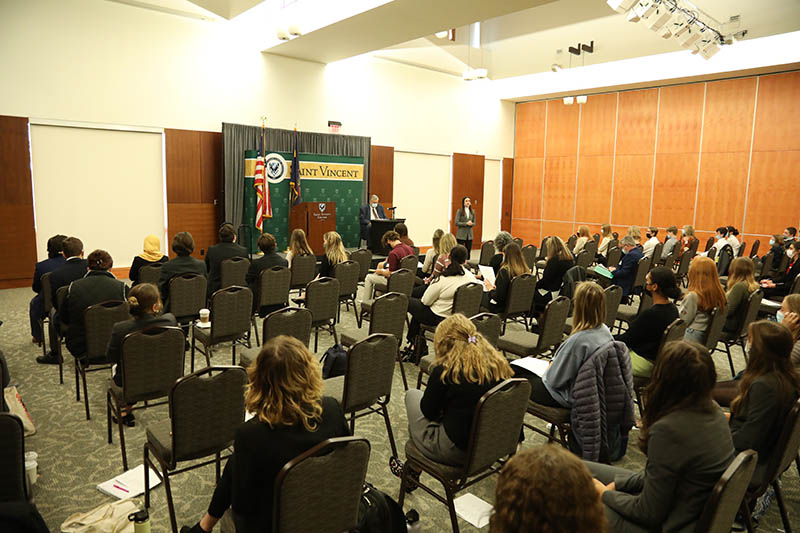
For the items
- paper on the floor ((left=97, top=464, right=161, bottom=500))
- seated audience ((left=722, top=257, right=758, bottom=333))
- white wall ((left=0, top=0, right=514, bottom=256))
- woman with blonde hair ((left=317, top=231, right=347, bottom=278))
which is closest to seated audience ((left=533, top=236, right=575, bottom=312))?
seated audience ((left=722, top=257, right=758, bottom=333))

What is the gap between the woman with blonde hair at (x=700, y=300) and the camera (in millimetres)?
4586

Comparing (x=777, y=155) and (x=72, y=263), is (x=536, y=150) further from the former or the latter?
(x=72, y=263)

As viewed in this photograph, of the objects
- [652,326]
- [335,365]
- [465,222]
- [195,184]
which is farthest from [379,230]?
[652,326]

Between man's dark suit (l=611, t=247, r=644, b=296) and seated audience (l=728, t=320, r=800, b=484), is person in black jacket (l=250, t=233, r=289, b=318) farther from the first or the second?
seated audience (l=728, t=320, r=800, b=484)

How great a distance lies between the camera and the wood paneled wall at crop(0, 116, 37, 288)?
29.1 ft

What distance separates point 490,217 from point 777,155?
7.65m

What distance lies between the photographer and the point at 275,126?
11953mm

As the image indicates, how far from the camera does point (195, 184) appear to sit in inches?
434

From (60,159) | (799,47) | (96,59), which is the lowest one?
(60,159)

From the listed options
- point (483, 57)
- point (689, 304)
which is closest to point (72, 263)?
point (689, 304)

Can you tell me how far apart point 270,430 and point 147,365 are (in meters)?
1.83

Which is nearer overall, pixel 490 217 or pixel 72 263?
pixel 72 263

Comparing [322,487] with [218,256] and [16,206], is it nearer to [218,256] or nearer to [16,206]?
[218,256]

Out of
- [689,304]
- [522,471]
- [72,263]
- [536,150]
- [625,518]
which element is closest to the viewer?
[522,471]
